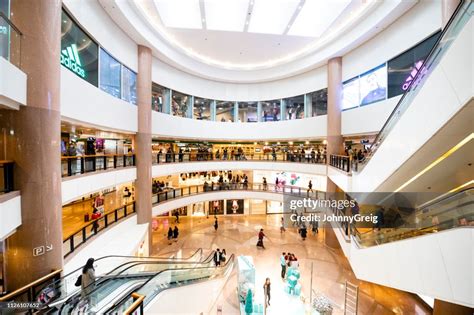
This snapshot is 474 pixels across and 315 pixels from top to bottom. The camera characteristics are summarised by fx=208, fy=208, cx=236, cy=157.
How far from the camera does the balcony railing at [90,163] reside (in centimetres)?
599

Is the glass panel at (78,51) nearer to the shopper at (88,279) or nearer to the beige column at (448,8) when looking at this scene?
the shopper at (88,279)

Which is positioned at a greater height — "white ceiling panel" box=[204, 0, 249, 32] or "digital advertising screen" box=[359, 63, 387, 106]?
"white ceiling panel" box=[204, 0, 249, 32]

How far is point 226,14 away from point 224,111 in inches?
307

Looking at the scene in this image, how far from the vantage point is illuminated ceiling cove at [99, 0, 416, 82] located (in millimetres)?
9125

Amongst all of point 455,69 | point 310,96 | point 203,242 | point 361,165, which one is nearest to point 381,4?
point 310,96

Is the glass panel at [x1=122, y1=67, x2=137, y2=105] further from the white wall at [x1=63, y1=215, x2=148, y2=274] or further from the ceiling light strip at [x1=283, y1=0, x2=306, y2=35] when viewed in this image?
the ceiling light strip at [x1=283, y1=0, x2=306, y2=35]

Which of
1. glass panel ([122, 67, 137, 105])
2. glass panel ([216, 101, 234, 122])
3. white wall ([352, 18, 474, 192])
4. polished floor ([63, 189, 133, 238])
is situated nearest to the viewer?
white wall ([352, 18, 474, 192])

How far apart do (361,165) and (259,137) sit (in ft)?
33.7

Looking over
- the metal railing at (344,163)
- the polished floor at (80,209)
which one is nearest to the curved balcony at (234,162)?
the polished floor at (80,209)

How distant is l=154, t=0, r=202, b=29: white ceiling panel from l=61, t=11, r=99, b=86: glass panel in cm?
363

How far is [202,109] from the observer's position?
52.6 feet

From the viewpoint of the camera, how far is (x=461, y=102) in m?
3.23

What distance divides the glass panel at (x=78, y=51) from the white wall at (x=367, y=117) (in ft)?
39.0

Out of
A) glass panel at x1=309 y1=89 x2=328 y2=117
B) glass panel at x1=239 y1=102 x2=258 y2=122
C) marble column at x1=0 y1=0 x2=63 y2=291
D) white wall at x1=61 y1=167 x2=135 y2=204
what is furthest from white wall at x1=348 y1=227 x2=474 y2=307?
glass panel at x1=239 y1=102 x2=258 y2=122
